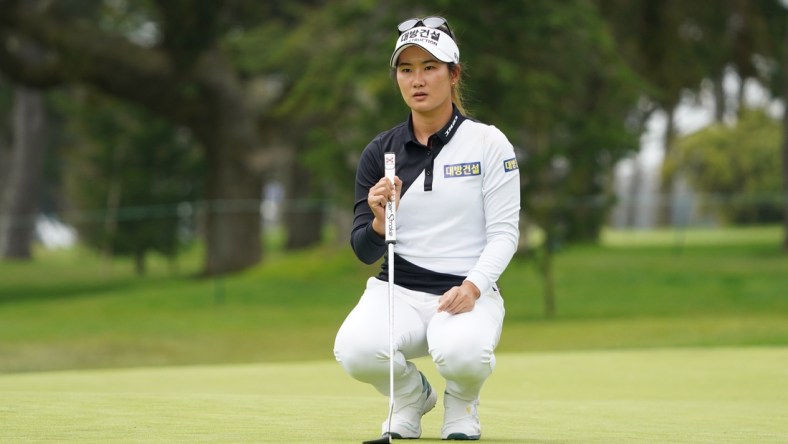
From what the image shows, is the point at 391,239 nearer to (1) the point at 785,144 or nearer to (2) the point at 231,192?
(2) the point at 231,192

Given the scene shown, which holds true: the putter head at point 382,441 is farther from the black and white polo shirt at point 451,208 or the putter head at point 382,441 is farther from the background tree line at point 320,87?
the background tree line at point 320,87

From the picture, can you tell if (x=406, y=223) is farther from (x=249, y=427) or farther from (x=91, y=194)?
(x=91, y=194)

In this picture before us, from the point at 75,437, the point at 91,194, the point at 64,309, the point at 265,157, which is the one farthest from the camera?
the point at 91,194

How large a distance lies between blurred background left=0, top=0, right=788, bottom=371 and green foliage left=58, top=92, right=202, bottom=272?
6 cm

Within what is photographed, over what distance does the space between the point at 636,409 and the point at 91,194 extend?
87.0ft

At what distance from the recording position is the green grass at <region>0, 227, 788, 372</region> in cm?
1659

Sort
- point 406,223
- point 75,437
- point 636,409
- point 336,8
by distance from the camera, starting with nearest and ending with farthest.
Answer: point 75,437 < point 406,223 < point 636,409 < point 336,8

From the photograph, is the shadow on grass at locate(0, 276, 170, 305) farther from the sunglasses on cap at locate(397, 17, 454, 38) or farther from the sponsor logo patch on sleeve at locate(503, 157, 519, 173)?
the sponsor logo patch on sleeve at locate(503, 157, 519, 173)

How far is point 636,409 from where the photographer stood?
7383 millimetres

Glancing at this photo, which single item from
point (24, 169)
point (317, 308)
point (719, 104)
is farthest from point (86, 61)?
point (719, 104)

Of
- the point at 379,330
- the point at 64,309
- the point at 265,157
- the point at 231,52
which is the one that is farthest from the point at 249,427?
the point at 231,52

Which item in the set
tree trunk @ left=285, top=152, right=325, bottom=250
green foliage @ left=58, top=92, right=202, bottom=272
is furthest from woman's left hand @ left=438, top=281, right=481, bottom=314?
tree trunk @ left=285, top=152, right=325, bottom=250

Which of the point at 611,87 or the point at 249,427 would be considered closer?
the point at 249,427

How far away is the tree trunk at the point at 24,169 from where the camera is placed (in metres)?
42.6
